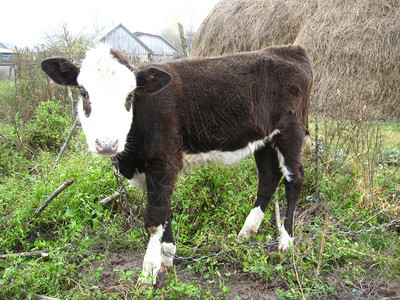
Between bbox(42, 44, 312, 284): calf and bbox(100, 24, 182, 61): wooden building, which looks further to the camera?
bbox(100, 24, 182, 61): wooden building

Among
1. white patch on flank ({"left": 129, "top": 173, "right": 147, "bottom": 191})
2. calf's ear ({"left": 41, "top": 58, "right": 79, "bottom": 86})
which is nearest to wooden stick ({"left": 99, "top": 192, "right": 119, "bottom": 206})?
white patch on flank ({"left": 129, "top": 173, "right": 147, "bottom": 191})

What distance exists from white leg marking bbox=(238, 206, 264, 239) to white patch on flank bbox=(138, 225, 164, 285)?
46.8 inches

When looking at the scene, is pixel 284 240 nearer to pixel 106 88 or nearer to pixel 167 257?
pixel 167 257

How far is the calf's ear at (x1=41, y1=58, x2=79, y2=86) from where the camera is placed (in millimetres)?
3328

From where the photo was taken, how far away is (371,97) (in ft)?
33.0

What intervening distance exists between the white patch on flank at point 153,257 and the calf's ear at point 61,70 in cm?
165

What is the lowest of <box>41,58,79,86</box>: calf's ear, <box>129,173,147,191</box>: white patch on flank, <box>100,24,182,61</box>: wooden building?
<box>100,24,182,61</box>: wooden building

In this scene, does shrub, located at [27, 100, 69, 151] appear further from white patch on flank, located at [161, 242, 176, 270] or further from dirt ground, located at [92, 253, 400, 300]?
white patch on flank, located at [161, 242, 176, 270]

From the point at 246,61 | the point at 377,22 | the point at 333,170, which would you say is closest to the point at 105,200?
the point at 246,61

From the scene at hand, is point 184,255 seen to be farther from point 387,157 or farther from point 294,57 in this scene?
point 387,157

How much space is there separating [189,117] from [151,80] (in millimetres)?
621

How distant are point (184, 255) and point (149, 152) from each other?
50.8 inches

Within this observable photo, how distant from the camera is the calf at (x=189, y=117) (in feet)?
10.4

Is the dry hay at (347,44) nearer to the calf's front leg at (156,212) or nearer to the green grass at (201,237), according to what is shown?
the green grass at (201,237)
